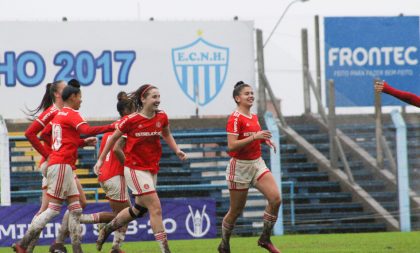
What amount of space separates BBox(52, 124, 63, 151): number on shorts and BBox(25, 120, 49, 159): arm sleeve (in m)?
0.90

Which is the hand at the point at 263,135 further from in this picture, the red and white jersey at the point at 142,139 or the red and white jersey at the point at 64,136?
the red and white jersey at the point at 64,136

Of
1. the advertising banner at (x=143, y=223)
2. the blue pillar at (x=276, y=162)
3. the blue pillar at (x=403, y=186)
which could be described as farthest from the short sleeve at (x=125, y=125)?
the blue pillar at (x=403, y=186)

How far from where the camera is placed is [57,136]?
13.5 m

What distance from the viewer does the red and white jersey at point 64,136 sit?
1347 cm

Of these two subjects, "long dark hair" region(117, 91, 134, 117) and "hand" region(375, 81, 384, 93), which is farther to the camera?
"long dark hair" region(117, 91, 134, 117)

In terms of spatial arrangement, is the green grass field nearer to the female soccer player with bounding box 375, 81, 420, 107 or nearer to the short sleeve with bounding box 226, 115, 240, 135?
the female soccer player with bounding box 375, 81, 420, 107

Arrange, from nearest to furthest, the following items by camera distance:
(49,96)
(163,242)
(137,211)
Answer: (163,242) → (137,211) → (49,96)

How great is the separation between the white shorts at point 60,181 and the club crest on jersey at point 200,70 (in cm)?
1453

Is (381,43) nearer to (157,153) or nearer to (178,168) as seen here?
(178,168)

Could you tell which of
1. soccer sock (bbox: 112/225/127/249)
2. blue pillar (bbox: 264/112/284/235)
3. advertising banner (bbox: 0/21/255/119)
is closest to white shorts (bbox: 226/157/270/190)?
soccer sock (bbox: 112/225/127/249)

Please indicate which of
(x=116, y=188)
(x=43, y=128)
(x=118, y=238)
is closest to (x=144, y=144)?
(x=43, y=128)

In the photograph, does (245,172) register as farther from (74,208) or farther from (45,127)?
(45,127)

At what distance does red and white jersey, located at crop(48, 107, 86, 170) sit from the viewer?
13.5 m

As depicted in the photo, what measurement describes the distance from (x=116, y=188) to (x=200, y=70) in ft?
41.2
